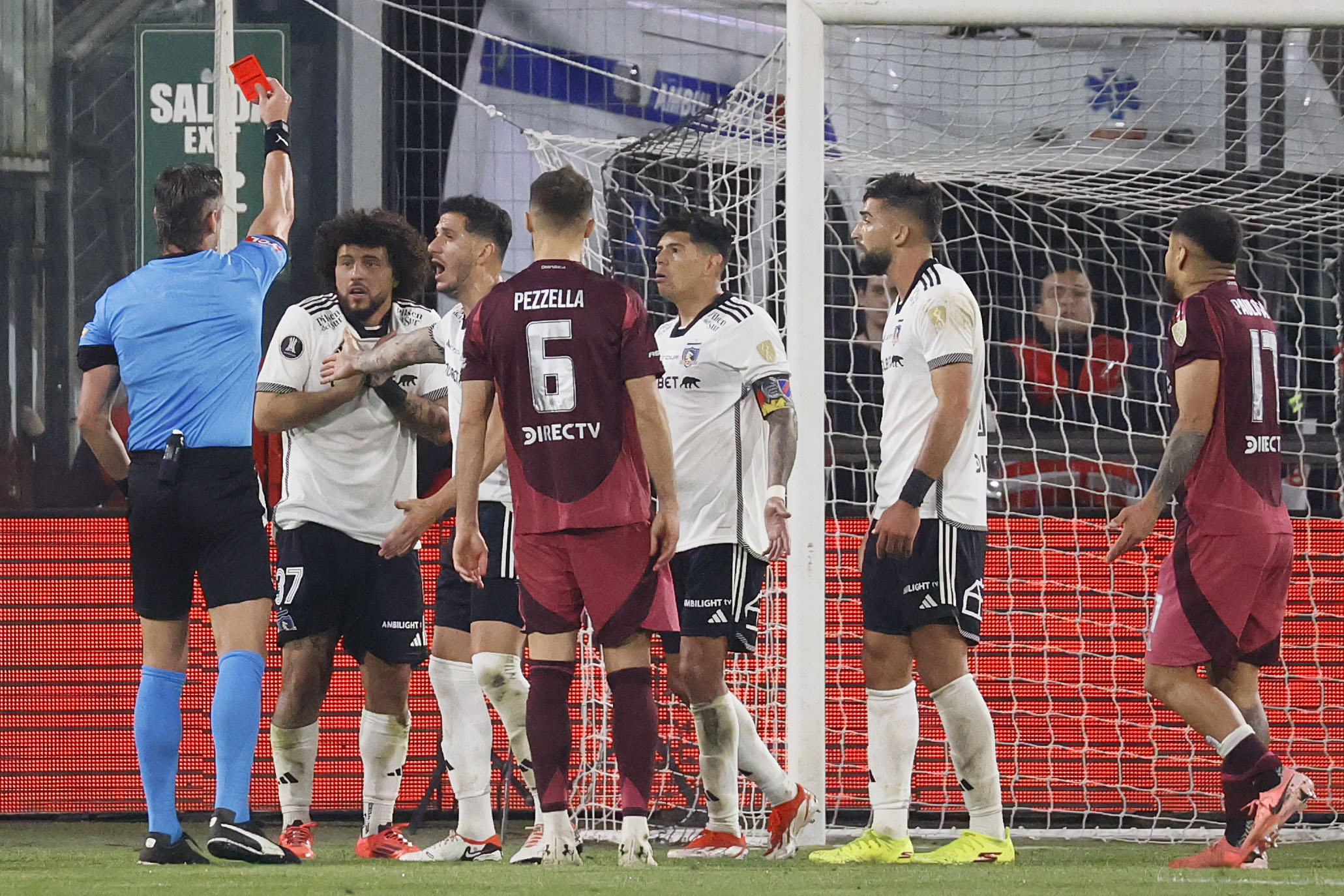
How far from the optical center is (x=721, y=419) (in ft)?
19.7

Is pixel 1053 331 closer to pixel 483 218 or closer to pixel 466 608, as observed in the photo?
pixel 483 218

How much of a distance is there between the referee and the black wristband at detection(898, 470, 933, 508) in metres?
2.05

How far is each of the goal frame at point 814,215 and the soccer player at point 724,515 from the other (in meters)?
0.12

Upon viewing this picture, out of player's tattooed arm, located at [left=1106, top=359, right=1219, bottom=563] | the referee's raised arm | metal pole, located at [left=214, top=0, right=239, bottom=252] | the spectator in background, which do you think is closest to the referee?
the referee's raised arm

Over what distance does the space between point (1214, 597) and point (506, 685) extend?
2317 millimetres

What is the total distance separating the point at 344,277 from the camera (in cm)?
611

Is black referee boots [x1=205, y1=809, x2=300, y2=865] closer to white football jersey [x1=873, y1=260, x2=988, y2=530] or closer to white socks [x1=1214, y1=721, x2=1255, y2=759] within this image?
white football jersey [x1=873, y1=260, x2=988, y2=530]

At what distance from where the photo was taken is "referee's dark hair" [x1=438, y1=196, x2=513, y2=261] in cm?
611

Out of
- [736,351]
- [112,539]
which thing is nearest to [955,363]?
[736,351]

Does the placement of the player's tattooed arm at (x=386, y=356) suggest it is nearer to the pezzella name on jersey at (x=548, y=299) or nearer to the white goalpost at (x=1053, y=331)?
the pezzella name on jersey at (x=548, y=299)

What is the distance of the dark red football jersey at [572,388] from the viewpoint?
190 inches

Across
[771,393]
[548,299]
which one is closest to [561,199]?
[548,299]

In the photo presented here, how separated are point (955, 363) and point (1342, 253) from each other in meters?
3.16

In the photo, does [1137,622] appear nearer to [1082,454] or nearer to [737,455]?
[1082,454]
